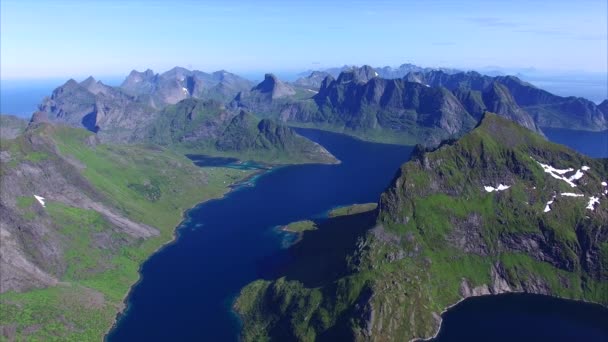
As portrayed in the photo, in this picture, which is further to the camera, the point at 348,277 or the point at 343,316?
the point at 348,277

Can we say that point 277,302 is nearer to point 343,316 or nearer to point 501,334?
point 343,316

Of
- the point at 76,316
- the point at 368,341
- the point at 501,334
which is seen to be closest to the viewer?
the point at 368,341

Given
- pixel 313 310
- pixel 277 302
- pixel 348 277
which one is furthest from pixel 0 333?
pixel 348 277

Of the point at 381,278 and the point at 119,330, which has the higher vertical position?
the point at 381,278

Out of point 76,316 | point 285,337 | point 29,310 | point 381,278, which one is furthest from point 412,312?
point 29,310

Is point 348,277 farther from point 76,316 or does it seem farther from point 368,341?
point 76,316

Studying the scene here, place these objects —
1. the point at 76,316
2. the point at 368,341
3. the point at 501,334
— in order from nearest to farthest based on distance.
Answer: the point at 368,341 → the point at 501,334 → the point at 76,316
